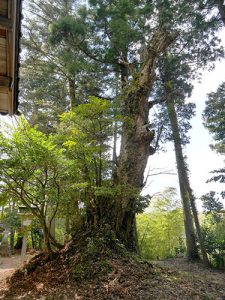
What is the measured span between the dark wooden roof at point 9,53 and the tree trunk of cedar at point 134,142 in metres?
3.24

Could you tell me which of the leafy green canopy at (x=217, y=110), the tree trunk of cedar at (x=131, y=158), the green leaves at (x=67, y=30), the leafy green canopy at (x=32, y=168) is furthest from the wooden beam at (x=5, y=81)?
the leafy green canopy at (x=217, y=110)

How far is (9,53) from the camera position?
2.55 meters

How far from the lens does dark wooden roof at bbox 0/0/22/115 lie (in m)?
2.06

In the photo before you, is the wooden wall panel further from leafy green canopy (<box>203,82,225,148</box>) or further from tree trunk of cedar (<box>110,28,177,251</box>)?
leafy green canopy (<box>203,82,225,148</box>)

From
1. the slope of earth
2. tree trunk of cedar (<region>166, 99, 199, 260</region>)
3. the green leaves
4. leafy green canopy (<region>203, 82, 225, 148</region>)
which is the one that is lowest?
the slope of earth

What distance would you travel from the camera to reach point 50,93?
35.0 ft

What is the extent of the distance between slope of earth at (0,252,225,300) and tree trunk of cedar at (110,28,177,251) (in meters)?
0.98

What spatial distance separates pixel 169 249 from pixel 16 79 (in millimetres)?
10862

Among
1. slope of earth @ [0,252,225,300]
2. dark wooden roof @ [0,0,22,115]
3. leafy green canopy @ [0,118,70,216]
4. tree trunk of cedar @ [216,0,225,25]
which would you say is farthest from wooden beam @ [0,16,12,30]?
tree trunk of cedar @ [216,0,225,25]

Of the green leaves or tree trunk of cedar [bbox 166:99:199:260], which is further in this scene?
tree trunk of cedar [bbox 166:99:199:260]

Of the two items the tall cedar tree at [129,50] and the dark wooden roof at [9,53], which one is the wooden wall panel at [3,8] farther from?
the tall cedar tree at [129,50]

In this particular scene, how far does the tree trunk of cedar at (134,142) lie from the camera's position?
19.9ft

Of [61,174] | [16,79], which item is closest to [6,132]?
[61,174]

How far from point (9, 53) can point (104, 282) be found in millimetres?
3982
